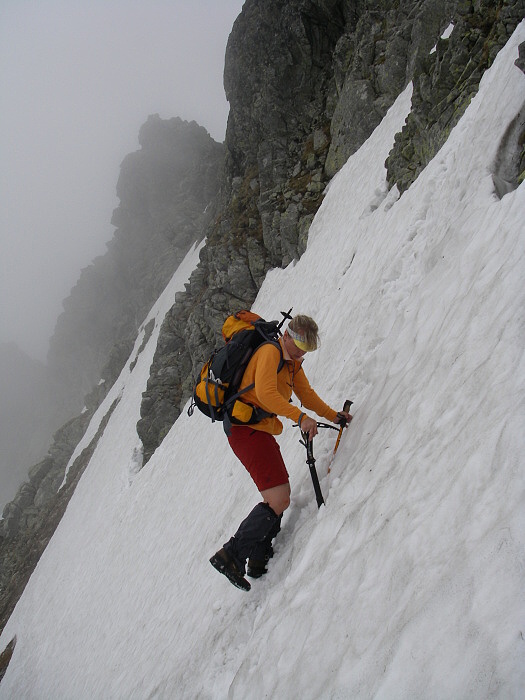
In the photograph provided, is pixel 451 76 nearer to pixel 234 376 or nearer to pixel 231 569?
pixel 234 376

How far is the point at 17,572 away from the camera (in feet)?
95.8

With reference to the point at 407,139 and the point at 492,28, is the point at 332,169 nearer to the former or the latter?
the point at 407,139

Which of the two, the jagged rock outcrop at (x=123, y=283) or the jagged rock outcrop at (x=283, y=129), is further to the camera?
the jagged rock outcrop at (x=123, y=283)

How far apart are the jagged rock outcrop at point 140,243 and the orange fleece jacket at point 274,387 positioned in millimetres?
45724

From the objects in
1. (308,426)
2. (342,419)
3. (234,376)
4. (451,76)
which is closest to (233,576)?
(308,426)

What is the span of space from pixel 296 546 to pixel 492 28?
39.3 ft

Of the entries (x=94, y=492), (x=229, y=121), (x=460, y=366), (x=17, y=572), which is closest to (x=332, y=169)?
(x=229, y=121)

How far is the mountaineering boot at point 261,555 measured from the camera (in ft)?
16.5

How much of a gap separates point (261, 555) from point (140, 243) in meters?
71.8

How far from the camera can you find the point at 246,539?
5043mm

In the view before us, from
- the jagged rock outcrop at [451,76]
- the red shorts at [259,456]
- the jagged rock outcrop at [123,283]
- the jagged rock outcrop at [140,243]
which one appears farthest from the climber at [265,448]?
the jagged rock outcrop at [140,243]

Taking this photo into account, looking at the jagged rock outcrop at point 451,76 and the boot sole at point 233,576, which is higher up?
the jagged rock outcrop at point 451,76

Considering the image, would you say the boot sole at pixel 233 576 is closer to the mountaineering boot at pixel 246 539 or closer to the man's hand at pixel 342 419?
the mountaineering boot at pixel 246 539

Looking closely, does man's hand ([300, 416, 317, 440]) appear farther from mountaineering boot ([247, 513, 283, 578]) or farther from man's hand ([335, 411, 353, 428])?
mountaineering boot ([247, 513, 283, 578])
